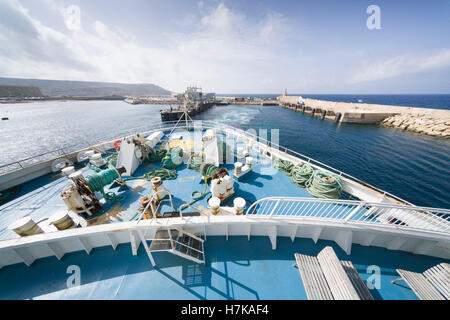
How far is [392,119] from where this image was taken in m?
32.9

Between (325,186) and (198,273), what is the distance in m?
6.03

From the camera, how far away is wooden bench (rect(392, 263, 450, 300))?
10.2 feet

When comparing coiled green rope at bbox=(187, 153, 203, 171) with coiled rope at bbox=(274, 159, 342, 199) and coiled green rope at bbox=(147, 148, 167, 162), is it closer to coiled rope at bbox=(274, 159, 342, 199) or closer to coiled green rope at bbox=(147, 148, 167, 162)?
coiled green rope at bbox=(147, 148, 167, 162)

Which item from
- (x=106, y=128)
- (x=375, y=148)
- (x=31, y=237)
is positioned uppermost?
(x=106, y=128)

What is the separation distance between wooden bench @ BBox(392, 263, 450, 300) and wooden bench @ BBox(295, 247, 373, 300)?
3.57ft

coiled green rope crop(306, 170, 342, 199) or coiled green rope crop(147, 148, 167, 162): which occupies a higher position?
coiled green rope crop(147, 148, 167, 162)

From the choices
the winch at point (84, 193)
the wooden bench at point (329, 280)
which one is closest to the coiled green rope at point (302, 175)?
the wooden bench at point (329, 280)

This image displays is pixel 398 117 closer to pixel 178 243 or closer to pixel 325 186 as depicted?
pixel 325 186

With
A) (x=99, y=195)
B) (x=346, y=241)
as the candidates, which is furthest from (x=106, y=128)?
(x=346, y=241)

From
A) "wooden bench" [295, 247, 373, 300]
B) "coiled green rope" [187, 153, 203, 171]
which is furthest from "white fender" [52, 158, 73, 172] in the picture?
"wooden bench" [295, 247, 373, 300]

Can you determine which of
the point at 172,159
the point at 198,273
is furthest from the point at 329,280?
the point at 172,159

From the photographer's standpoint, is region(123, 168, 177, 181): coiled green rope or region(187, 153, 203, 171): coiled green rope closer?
region(123, 168, 177, 181): coiled green rope
